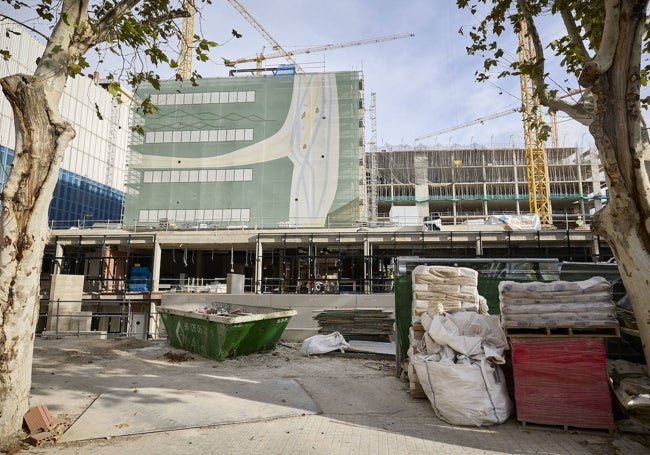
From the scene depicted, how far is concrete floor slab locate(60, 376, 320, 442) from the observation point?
5.23m

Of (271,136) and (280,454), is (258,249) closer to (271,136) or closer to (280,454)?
(271,136)

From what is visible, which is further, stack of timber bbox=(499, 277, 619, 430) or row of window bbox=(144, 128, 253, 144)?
row of window bbox=(144, 128, 253, 144)

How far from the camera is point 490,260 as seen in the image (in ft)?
28.9

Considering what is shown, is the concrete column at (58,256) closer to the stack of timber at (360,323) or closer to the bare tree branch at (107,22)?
the stack of timber at (360,323)

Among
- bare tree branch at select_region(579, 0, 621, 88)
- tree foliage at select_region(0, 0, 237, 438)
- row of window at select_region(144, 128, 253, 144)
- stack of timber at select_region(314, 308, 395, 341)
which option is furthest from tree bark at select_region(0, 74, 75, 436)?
row of window at select_region(144, 128, 253, 144)

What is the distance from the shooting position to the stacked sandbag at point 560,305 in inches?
208

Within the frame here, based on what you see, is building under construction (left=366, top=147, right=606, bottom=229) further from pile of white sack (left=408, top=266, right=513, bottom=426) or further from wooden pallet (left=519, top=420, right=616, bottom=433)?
wooden pallet (left=519, top=420, right=616, bottom=433)

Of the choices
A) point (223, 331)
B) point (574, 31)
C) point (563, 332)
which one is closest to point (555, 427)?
point (563, 332)

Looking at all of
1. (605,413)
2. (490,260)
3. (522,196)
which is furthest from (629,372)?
(522,196)

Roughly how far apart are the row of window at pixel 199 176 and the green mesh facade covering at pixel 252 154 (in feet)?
0.33

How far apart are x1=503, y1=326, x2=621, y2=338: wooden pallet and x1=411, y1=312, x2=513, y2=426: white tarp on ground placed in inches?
16.3

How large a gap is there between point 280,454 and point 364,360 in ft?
19.8

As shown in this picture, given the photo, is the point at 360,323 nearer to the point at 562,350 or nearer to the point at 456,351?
the point at 456,351

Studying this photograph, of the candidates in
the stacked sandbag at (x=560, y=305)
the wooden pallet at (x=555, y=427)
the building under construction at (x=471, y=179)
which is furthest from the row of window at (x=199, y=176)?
the wooden pallet at (x=555, y=427)
